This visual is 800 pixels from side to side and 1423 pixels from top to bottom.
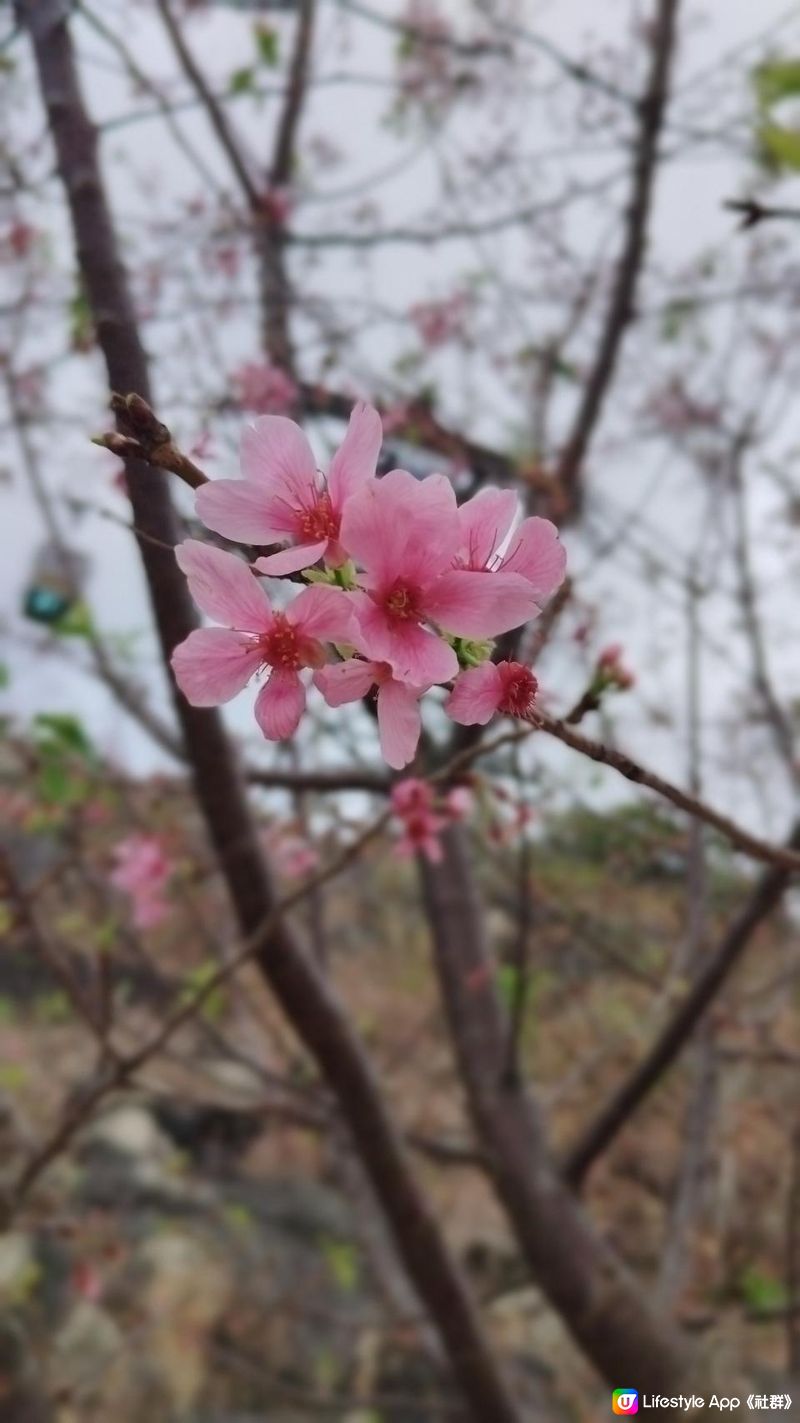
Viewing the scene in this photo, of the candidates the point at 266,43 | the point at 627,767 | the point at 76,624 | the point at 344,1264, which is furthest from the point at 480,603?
the point at 344,1264

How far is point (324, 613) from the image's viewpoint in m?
0.58

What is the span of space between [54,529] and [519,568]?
10.8 ft

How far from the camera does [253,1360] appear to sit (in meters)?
4.88

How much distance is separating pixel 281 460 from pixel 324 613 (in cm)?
12

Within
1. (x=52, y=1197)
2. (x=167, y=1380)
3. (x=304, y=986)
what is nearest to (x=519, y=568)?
(x=304, y=986)

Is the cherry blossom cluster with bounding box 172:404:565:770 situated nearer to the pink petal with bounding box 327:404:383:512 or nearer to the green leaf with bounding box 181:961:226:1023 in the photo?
the pink petal with bounding box 327:404:383:512

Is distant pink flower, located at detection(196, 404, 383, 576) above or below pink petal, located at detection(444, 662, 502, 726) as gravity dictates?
above

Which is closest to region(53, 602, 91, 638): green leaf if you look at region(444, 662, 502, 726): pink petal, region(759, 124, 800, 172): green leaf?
region(444, 662, 502, 726): pink petal

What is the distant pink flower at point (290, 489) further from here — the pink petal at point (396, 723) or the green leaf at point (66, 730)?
the green leaf at point (66, 730)

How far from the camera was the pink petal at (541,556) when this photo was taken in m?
0.61

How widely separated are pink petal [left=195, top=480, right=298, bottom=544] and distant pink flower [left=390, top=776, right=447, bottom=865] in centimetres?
68

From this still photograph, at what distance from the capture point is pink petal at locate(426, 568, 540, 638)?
1.85 ft

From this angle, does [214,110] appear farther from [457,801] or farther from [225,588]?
[225,588]

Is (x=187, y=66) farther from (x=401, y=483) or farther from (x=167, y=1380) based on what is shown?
(x=167, y=1380)
